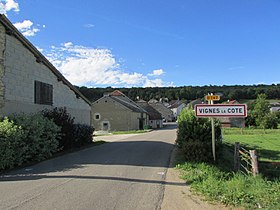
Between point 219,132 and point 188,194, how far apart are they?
8.45 meters

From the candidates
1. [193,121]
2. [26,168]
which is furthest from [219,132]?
[26,168]

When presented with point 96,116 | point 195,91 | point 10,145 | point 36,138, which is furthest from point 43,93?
point 195,91

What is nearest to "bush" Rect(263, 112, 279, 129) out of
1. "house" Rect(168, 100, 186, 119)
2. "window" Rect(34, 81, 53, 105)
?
"window" Rect(34, 81, 53, 105)

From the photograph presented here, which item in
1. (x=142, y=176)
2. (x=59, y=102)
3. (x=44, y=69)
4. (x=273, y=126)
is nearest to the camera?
(x=142, y=176)

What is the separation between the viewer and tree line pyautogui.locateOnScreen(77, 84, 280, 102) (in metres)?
111

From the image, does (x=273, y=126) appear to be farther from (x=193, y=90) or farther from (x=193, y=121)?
(x=193, y=90)

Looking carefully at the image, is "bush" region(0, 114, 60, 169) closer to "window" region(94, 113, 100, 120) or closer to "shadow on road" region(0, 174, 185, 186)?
"shadow on road" region(0, 174, 185, 186)

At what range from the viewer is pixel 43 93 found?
64.3 ft

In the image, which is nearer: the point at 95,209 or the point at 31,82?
the point at 95,209

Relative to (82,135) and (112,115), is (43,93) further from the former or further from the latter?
(112,115)

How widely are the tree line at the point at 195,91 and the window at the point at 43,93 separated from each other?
207ft

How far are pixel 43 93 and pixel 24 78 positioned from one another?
7.77 ft

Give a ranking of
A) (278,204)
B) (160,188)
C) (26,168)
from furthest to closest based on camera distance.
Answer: (26,168) → (160,188) → (278,204)

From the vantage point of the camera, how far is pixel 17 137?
1170cm
